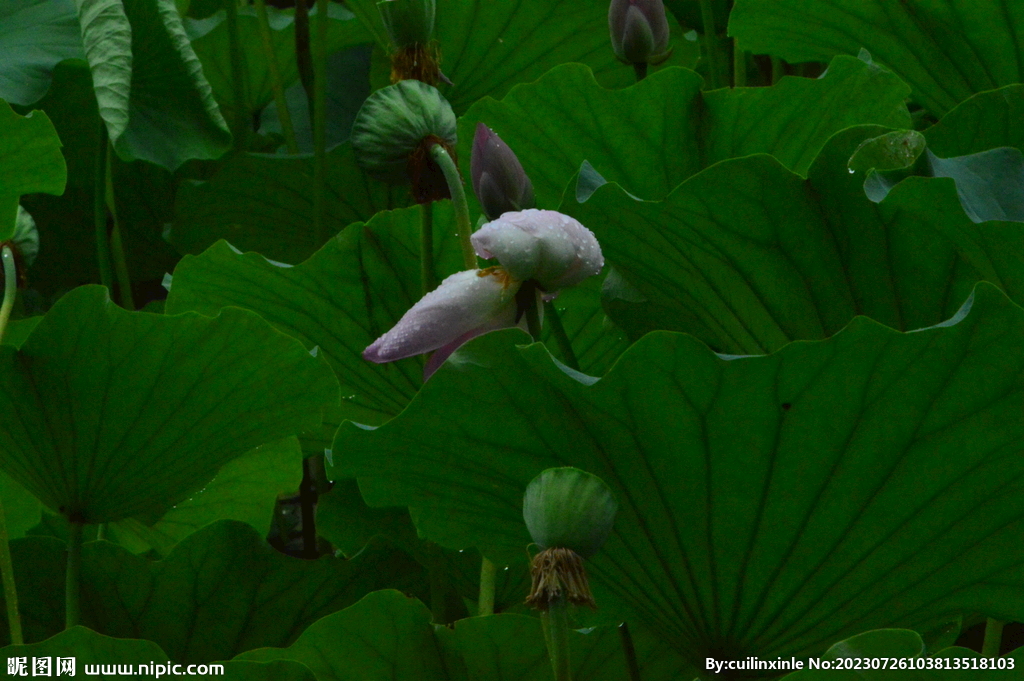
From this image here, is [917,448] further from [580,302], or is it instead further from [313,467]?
[313,467]

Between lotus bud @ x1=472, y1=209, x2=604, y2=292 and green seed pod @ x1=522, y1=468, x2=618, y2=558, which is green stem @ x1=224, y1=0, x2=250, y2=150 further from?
green seed pod @ x1=522, y1=468, x2=618, y2=558

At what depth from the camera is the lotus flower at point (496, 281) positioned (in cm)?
46

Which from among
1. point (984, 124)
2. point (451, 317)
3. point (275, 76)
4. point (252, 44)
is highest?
point (252, 44)

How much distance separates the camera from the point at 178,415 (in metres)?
0.61

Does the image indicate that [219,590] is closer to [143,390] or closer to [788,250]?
[143,390]

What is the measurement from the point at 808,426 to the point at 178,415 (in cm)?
36

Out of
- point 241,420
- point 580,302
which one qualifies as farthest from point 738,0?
point 241,420

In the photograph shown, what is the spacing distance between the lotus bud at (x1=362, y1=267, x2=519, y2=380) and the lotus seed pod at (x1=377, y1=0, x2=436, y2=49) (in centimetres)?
26

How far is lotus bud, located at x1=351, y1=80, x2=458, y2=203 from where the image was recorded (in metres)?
0.61

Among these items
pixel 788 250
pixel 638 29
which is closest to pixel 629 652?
pixel 788 250

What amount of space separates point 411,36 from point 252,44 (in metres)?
0.62

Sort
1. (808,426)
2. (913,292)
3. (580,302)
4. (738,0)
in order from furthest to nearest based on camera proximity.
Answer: (738,0)
(580,302)
(913,292)
(808,426)

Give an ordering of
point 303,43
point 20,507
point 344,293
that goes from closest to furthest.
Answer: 1. point 344,293
2. point 20,507
3. point 303,43

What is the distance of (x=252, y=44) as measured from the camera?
4.05 ft
